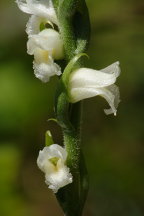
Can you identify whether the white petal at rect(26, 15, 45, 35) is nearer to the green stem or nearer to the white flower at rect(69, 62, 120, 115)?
the green stem

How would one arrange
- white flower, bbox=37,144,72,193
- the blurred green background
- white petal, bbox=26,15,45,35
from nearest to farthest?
white flower, bbox=37,144,72,193, white petal, bbox=26,15,45,35, the blurred green background

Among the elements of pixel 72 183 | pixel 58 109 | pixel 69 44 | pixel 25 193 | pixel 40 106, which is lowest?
pixel 25 193

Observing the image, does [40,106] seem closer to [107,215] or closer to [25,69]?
[25,69]

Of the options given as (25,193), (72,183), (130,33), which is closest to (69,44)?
(72,183)

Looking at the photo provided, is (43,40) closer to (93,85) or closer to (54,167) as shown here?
(93,85)

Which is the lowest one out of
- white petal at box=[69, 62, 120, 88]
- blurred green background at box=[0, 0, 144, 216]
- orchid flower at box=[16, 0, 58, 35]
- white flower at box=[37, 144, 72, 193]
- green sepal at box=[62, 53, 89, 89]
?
blurred green background at box=[0, 0, 144, 216]

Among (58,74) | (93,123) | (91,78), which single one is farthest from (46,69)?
(93,123)

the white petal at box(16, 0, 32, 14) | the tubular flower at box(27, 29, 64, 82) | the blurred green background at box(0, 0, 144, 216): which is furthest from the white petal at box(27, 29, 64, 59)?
the blurred green background at box(0, 0, 144, 216)
